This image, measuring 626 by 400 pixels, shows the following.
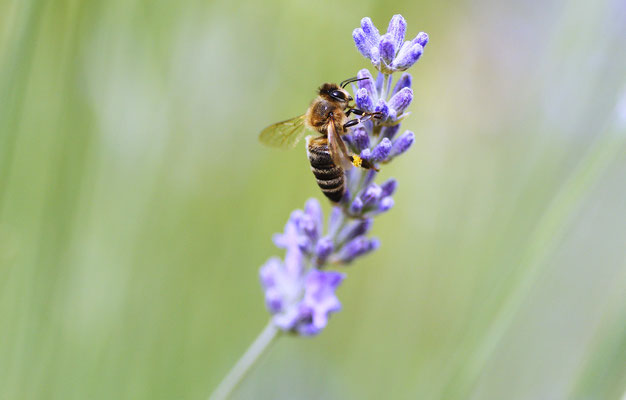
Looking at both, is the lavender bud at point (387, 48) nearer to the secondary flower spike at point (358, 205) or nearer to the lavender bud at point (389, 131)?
the secondary flower spike at point (358, 205)

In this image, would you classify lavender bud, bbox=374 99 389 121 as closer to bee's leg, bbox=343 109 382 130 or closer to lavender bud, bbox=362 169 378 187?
bee's leg, bbox=343 109 382 130

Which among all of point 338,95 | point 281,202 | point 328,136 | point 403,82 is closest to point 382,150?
point 403,82

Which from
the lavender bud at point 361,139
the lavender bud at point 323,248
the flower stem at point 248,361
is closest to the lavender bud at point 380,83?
the lavender bud at point 361,139

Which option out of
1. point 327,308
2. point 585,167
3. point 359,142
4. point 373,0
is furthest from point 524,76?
point 327,308

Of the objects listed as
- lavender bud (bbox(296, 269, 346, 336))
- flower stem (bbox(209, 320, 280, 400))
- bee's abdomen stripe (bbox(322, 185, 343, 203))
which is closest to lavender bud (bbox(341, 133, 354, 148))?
bee's abdomen stripe (bbox(322, 185, 343, 203))

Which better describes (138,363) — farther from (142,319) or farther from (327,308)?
(327,308)
